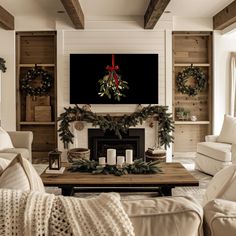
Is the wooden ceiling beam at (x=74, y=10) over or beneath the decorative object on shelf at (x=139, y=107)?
over

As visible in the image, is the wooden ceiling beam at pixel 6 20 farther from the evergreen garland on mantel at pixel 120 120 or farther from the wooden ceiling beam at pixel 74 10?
the evergreen garland on mantel at pixel 120 120

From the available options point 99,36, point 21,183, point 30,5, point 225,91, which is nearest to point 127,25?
point 99,36

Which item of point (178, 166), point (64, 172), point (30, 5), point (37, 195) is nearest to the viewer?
point (37, 195)

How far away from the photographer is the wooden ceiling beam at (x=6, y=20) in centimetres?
576

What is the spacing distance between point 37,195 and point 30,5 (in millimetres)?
5107

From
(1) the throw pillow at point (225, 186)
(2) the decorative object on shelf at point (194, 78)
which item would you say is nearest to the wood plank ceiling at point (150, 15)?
(2) the decorative object on shelf at point (194, 78)

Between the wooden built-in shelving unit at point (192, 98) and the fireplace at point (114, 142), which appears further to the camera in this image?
the wooden built-in shelving unit at point (192, 98)

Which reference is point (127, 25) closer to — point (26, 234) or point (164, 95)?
point (164, 95)

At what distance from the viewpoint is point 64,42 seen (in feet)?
20.9

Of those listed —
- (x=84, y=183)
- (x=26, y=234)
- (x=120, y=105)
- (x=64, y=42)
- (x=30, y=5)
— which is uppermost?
(x=30, y=5)

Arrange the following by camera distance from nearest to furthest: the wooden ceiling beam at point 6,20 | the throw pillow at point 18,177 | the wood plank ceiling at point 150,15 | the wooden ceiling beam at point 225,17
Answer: the throw pillow at point 18,177, the wood plank ceiling at point 150,15, the wooden ceiling beam at point 225,17, the wooden ceiling beam at point 6,20

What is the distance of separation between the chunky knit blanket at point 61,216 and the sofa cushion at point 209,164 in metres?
4.22

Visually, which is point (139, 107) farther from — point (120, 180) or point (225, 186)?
point (225, 186)

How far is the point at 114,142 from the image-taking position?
630 centimetres
